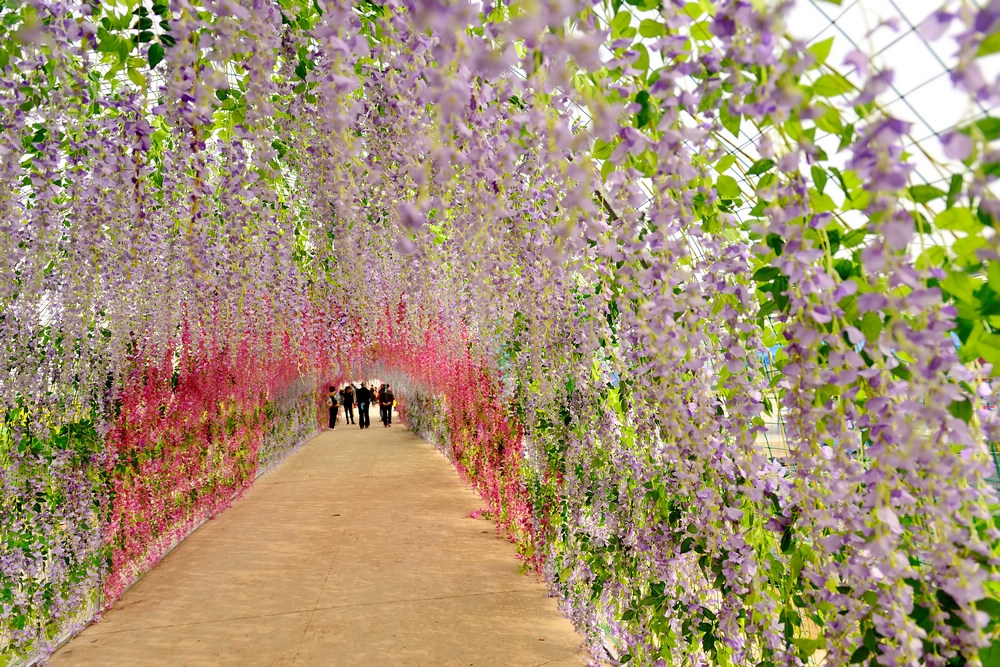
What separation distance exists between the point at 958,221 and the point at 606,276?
1.47 meters

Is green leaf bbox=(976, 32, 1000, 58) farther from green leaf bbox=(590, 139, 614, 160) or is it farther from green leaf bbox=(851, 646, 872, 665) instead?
green leaf bbox=(851, 646, 872, 665)

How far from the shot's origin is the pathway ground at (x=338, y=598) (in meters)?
3.48

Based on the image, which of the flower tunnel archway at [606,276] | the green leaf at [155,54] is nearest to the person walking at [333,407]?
the flower tunnel archway at [606,276]

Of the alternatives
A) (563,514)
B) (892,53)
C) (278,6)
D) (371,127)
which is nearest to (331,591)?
(563,514)

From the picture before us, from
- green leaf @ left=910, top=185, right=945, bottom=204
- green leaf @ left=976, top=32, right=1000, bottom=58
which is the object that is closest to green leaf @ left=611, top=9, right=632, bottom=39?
green leaf @ left=910, top=185, right=945, bottom=204

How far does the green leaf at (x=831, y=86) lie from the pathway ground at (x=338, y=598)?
3264 mm

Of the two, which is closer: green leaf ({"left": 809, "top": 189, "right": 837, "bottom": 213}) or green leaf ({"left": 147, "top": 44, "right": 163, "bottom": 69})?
green leaf ({"left": 809, "top": 189, "right": 837, "bottom": 213})

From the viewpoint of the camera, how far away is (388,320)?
927 centimetres

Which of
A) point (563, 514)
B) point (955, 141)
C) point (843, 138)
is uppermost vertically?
point (843, 138)

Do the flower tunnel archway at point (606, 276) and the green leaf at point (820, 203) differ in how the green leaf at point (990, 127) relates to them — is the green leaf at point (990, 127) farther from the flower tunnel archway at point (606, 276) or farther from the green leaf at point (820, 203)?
the green leaf at point (820, 203)

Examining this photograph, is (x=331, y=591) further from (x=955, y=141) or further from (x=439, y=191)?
(x=955, y=141)

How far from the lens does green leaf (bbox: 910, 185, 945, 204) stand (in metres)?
1.09

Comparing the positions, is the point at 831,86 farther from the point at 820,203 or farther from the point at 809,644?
the point at 809,644

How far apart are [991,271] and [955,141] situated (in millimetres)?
520
